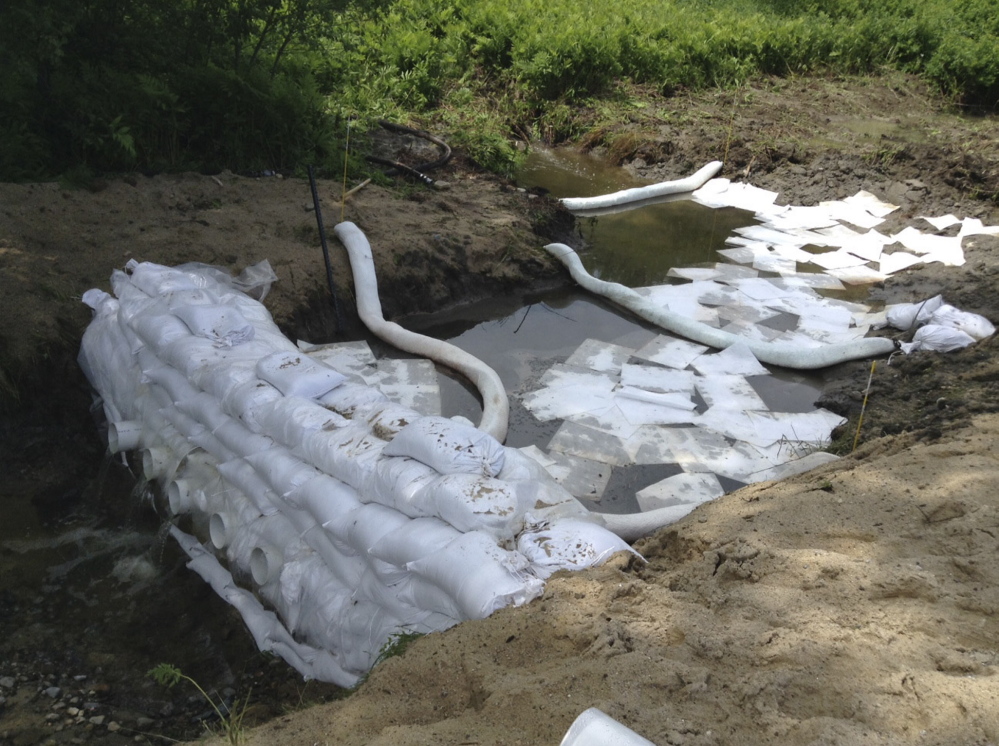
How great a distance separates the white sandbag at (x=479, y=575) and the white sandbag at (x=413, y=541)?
4 cm

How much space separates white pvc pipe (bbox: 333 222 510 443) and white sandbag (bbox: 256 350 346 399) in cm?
110

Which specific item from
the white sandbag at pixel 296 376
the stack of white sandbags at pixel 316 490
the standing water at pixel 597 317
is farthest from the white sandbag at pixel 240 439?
the standing water at pixel 597 317

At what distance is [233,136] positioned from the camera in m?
6.93

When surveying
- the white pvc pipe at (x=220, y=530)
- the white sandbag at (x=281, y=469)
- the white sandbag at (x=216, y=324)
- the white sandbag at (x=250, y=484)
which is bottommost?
the white pvc pipe at (x=220, y=530)

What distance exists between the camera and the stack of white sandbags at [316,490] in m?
2.84

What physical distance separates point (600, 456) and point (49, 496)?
3.09 metres

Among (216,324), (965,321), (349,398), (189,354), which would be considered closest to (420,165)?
(216,324)

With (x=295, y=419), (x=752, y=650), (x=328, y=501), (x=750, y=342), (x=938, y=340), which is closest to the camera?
(x=752, y=650)

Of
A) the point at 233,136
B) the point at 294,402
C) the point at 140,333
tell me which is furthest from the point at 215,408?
the point at 233,136

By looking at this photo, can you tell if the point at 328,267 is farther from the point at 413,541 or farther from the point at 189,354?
the point at 413,541

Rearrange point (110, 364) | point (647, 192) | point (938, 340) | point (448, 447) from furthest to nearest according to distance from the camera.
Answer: point (647, 192) → point (938, 340) → point (110, 364) → point (448, 447)

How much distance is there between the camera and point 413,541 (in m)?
2.83

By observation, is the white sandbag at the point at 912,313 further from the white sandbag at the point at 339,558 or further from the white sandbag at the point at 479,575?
the white sandbag at the point at 339,558

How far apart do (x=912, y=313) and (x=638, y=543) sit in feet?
12.7
